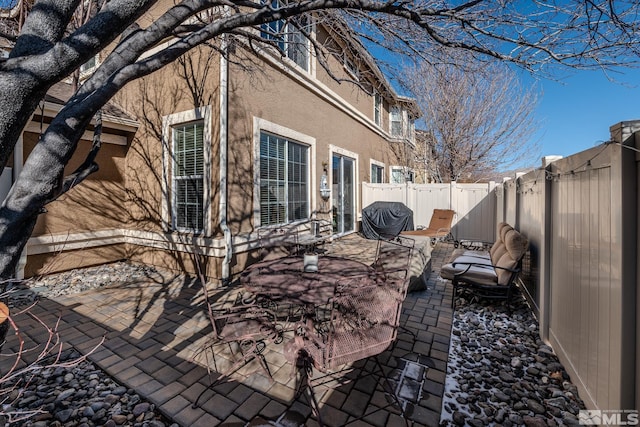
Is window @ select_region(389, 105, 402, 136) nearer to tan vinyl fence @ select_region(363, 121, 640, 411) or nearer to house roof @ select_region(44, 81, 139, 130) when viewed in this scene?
tan vinyl fence @ select_region(363, 121, 640, 411)

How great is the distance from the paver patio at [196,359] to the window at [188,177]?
1446 mm

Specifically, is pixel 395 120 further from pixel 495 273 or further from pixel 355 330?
pixel 355 330

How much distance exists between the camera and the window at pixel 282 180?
5.95 meters

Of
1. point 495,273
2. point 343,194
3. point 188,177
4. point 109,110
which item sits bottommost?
point 495,273

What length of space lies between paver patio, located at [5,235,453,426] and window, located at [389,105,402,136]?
11097mm

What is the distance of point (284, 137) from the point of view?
647 cm

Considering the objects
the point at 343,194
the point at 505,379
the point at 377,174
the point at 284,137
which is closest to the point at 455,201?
the point at 343,194

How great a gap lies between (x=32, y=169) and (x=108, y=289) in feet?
12.8

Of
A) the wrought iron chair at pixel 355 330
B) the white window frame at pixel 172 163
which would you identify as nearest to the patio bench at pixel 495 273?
the wrought iron chair at pixel 355 330

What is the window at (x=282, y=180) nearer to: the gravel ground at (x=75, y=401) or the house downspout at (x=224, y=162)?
the house downspout at (x=224, y=162)

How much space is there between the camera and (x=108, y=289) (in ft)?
15.5

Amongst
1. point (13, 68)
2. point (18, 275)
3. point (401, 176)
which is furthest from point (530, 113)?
point (18, 275)

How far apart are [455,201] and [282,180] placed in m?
6.14

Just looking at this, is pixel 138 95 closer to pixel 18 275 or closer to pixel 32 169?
pixel 18 275
